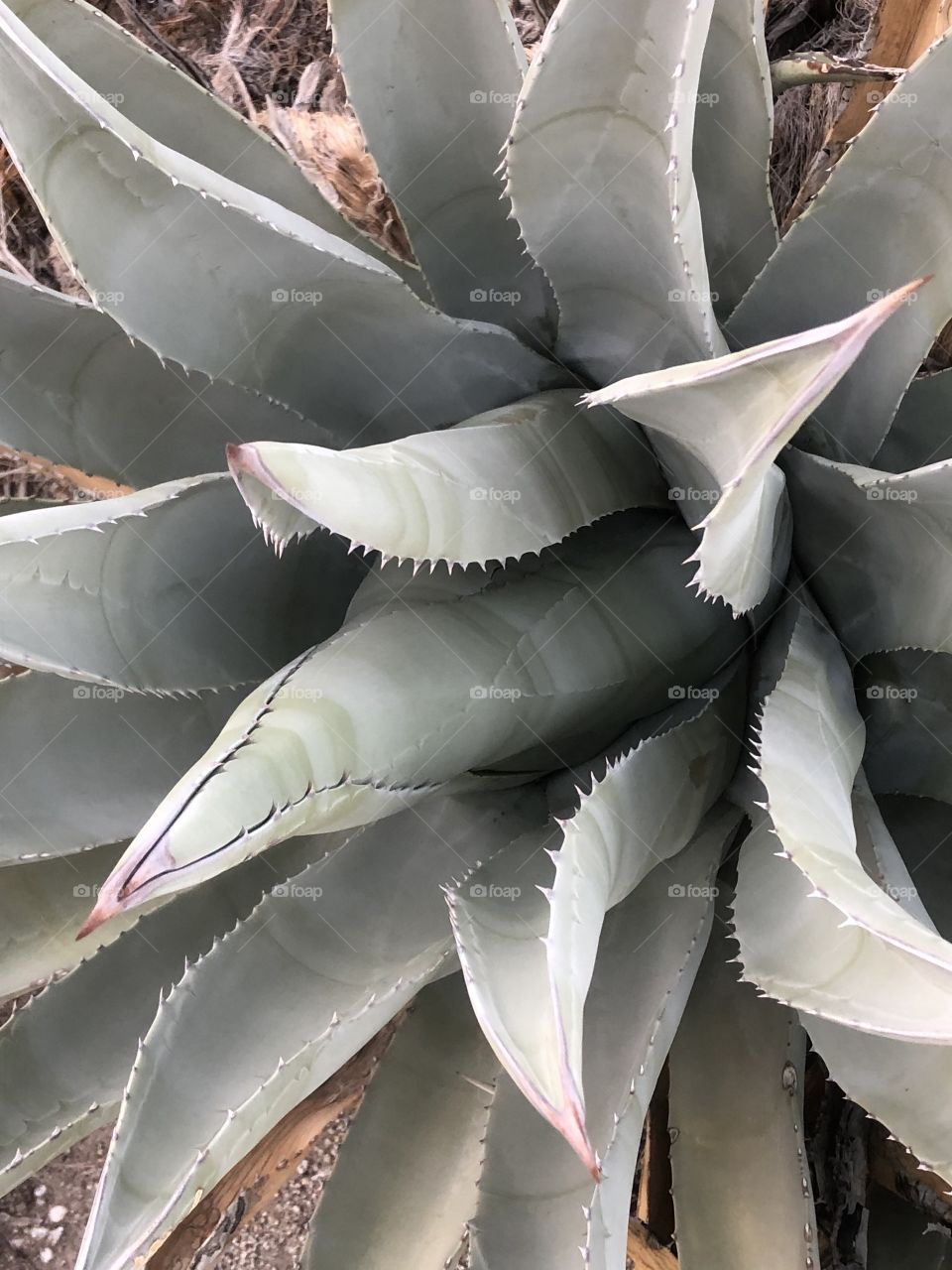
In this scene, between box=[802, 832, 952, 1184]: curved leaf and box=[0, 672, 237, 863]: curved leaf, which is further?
box=[0, 672, 237, 863]: curved leaf

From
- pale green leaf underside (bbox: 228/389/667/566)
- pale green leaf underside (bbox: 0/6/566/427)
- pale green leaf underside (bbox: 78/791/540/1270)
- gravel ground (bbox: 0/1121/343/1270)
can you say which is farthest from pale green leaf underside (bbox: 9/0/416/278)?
gravel ground (bbox: 0/1121/343/1270)

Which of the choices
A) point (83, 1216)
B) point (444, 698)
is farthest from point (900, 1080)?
point (83, 1216)

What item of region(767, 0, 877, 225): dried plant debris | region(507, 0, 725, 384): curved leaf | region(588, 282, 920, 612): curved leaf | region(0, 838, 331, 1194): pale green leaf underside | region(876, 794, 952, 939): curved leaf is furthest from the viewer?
region(767, 0, 877, 225): dried plant debris

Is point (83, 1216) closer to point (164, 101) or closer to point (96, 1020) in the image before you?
point (96, 1020)

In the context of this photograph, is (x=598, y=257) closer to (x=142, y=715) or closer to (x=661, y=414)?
→ (x=661, y=414)

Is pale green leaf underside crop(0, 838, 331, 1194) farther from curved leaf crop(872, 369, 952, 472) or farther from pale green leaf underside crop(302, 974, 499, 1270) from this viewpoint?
curved leaf crop(872, 369, 952, 472)

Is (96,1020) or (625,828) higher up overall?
(625,828)

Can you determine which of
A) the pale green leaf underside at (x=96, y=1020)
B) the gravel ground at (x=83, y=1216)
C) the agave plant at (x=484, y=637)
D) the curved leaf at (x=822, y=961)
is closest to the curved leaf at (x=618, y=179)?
the agave plant at (x=484, y=637)
